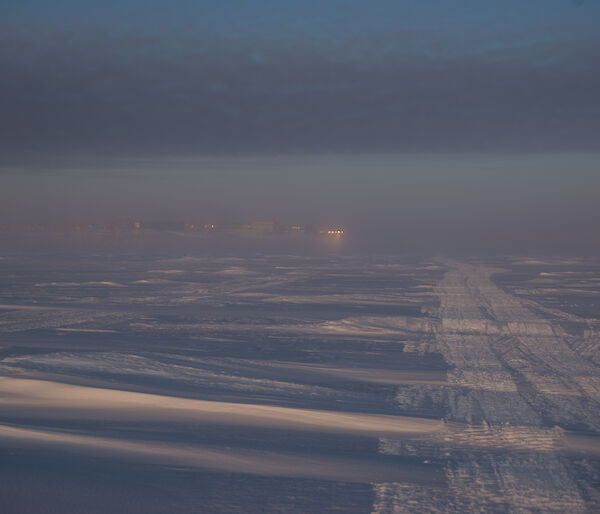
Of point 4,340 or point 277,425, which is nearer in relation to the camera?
point 277,425

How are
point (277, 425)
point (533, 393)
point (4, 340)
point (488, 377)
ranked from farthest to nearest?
point (4, 340)
point (488, 377)
point (533, 393)
point (277, 425)

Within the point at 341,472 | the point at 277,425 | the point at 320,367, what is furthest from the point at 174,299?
the point at 341,472

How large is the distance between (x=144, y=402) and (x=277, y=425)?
1387 millimetres

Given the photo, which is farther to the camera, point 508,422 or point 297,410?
point 297,410

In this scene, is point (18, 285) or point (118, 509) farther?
point (18, 285)

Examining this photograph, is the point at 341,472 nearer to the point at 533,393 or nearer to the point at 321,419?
the point at 321,419

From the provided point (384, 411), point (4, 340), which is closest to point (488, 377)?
point (384, 411)

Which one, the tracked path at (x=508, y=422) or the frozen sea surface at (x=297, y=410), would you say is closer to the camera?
the tracked path at (x=508, y=422)

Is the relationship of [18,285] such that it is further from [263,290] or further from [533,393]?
[533,393]

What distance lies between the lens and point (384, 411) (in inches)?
216

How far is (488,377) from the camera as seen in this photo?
6.82m

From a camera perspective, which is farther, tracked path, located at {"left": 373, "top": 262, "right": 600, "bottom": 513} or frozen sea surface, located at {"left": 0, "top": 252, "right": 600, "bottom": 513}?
frozen sea surface, located at {"left": 0, "top": 252, "right": 600, "bottom": 513}

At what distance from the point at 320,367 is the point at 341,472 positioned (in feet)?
10.9

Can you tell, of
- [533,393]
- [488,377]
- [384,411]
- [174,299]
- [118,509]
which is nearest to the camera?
[118,509]
